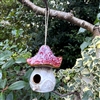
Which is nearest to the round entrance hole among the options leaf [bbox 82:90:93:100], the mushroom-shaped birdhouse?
the mushroom-shaped birdhouse

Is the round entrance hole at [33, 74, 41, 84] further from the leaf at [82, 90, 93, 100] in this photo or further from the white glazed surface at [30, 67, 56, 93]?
the leaf at [82, 90, 93, 100]

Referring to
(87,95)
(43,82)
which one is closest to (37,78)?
(43,82)

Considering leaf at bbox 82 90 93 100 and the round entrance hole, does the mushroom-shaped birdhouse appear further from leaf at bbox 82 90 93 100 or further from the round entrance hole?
leaf at bbox 82 90 93 100

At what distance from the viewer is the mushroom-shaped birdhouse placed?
816 mm

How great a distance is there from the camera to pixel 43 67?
2.84 feet

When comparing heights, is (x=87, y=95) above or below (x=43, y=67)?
below

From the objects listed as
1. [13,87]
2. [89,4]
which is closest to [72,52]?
[89,4]

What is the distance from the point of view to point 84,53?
2.99 ft

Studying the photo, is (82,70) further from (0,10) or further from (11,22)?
(0,10)

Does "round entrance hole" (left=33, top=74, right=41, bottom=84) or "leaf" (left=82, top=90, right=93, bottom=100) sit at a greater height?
"round entrance hole" (left=33, top=74, right=41, bottom=84)

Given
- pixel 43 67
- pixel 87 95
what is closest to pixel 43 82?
pixel 43 67

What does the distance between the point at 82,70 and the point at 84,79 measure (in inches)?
1.6

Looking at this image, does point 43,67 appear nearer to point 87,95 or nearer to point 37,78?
point 37,78

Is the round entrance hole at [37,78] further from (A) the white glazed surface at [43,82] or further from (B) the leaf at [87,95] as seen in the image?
(B) the leaf at [87,95]
